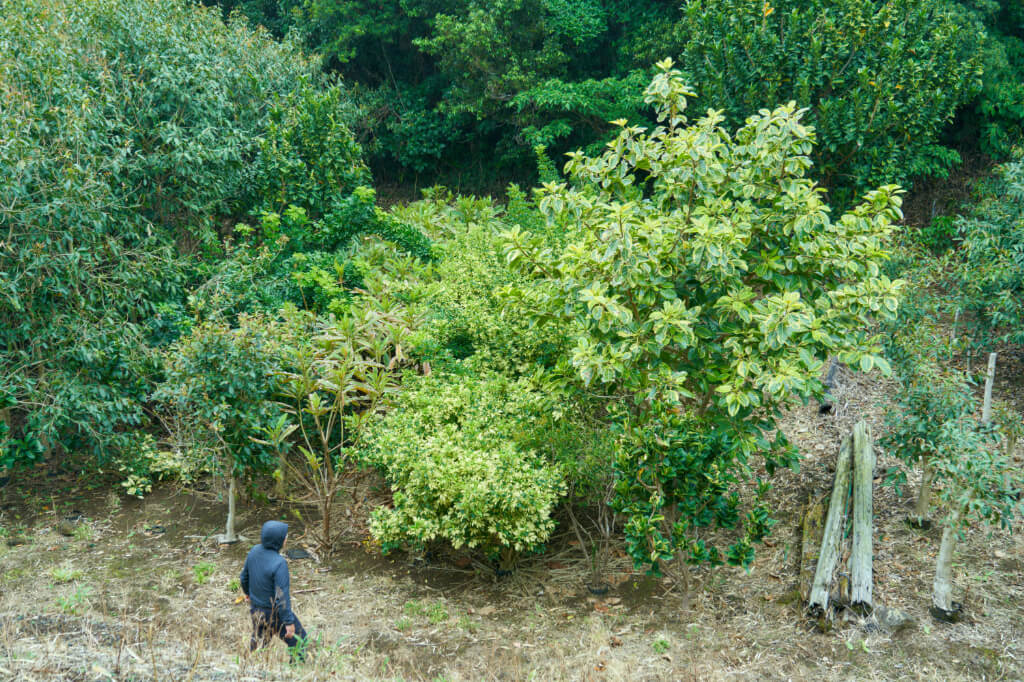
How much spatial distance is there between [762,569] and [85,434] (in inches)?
257

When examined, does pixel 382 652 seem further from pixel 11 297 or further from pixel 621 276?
pixel 11 297

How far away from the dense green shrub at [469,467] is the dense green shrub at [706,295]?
733 millimetres

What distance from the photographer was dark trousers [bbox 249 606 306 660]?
457cm

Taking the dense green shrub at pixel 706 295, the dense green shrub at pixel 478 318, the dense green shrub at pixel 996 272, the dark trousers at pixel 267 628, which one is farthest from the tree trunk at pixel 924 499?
the dark trousers at pixel 267 628

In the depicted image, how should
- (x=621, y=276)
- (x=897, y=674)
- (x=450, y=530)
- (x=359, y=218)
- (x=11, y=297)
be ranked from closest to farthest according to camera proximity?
(x=897, y=674) → (x=621, y=276) → (x=450, y=530) → (x=11, y=297) → (x=359, y=218)

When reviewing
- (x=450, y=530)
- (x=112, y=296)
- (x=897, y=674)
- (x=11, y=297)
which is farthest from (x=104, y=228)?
(x=897, y=674)

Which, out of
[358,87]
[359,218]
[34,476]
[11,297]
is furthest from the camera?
[358,87]

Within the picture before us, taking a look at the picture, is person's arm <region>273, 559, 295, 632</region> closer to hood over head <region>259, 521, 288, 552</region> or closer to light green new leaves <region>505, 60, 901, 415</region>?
hood over head <region>259, 521, 288, 552</region>

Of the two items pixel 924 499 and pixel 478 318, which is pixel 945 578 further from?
pixel 478 318

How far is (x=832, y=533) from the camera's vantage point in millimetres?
5730

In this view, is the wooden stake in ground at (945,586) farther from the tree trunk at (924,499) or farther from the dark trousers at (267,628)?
the dark trousers at (267,628)

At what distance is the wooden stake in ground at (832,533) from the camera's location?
5.20 meters

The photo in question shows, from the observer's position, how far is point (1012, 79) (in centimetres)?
1139

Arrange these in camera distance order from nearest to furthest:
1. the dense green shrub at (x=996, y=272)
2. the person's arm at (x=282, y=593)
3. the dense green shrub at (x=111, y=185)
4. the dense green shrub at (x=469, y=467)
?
the person's arm at (x=282, y=593) → the dense green shrub at (x=469, y=467) → the dense green shrub at (x=111, y=185) → the dense green shrub at (x=996, y=272)
